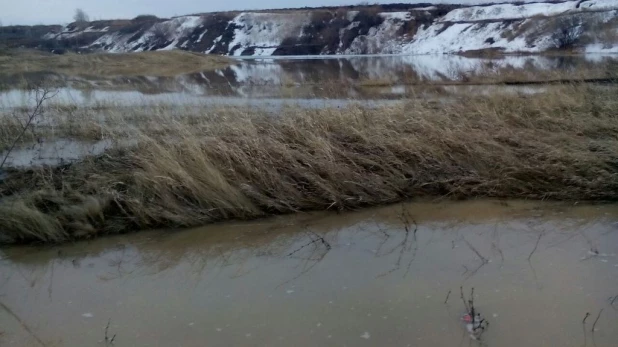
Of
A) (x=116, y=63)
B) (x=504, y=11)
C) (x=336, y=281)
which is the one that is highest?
(x=336, y=281)

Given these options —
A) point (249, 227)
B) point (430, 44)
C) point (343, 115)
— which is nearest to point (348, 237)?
point (249, 227)

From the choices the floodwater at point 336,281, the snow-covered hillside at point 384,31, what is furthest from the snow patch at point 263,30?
the floodwater at point 336,281

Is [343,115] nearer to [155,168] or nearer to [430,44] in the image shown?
[155,168]

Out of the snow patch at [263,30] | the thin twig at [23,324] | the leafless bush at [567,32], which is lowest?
the leafless bush at [567,32]

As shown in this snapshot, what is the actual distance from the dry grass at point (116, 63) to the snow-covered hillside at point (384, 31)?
22997mm

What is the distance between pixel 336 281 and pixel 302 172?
7.63 ft

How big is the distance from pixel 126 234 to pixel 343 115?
390 cm

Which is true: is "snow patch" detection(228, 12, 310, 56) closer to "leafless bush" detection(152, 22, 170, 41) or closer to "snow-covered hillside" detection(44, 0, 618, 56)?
"snow-covered hillside" detection(44, 0, 618, 56)

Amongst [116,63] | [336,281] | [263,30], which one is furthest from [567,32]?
[336,281]

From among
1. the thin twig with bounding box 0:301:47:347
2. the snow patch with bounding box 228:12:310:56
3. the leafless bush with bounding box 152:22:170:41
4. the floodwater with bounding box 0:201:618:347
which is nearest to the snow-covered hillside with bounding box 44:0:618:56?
the leafless bush with bounding box 152:22:170:41

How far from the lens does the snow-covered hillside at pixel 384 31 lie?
151ft

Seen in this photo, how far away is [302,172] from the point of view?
6.68 metres

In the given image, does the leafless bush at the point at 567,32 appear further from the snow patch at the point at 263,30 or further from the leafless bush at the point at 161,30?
the leafless bush at the point at 161,30

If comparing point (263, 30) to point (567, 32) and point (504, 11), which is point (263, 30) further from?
point (567, 32)
